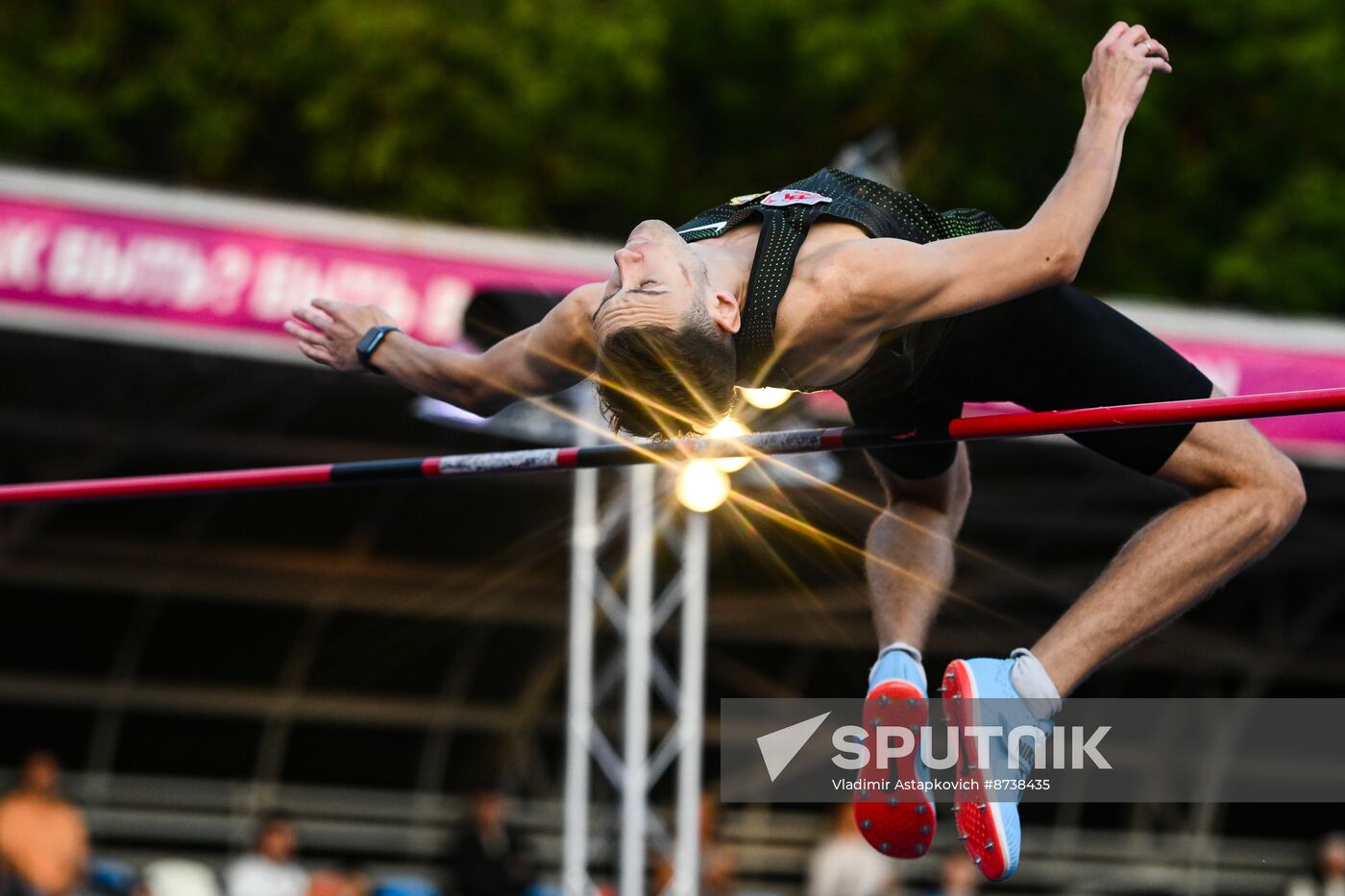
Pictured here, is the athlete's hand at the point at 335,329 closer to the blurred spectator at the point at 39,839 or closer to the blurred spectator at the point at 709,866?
the blurred spectator at the point at 39,839

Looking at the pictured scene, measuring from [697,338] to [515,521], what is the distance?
10.1 m

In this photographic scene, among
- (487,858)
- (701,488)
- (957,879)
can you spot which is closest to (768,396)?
(701,488)

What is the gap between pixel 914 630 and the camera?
4422mm

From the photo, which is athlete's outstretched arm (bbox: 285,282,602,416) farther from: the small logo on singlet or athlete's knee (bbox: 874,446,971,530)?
athlete's knee (bbox: 874,446,971,530)

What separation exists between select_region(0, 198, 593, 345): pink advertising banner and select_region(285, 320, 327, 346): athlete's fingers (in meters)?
3.65

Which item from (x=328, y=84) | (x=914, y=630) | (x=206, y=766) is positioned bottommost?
(x=914, y=630)

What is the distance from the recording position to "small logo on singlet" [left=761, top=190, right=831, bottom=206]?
3877 millimetres

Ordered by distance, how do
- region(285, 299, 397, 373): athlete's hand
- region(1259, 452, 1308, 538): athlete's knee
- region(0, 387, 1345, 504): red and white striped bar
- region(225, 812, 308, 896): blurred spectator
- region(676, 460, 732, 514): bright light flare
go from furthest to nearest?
region(225, 812, 308, 896): blurred spectator < region(676, 460, 732, 514): bright light flare < region(285, 299, 397, 373): athlete's hand < region(1259, 452, 1308, 538): athlete's knee < region(0, 387, 1345, 504): red and white striped bar

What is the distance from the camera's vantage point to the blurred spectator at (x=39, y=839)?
9273mm

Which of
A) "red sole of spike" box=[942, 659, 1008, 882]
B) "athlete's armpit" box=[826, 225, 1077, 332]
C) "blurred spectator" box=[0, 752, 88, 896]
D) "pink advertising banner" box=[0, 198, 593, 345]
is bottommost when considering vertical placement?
"red sole of spike" box=[942, 659, 1008, 882]

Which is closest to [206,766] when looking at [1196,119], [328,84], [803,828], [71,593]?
[71,593]

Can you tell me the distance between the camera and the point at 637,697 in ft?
27.4

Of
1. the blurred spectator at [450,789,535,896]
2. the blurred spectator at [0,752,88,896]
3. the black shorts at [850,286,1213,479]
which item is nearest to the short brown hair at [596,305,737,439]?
the black shorts at [850,286,1213,479]

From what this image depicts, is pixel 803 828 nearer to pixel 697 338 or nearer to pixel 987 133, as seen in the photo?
pixel 987 133
